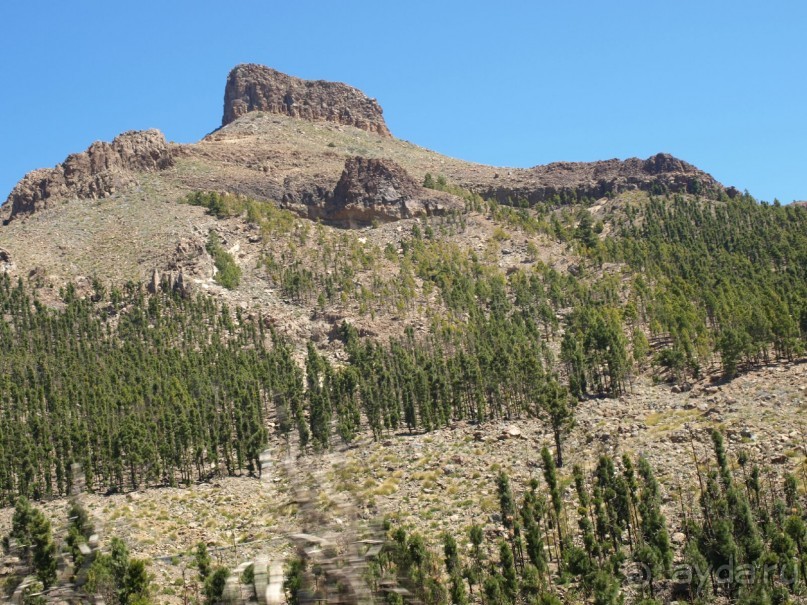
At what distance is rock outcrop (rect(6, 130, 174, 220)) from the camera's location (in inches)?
6816

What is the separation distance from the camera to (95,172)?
179000 millimetres

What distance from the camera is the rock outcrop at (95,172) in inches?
6816

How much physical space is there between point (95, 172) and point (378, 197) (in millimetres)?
73259

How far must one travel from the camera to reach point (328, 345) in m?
117

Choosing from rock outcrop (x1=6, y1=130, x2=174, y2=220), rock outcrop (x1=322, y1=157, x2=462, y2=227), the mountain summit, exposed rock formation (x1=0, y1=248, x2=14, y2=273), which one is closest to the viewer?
exposed rock formation (x1=0, y1=248, x2=14, y2=273)

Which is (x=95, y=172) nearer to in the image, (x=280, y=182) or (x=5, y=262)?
(x=280, y=182)

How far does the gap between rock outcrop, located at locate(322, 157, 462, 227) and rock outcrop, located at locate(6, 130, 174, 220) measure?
52688 mm

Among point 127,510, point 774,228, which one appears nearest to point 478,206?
point 774,228

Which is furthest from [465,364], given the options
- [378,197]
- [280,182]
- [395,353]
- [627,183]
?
[627,183]

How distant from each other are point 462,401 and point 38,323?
227ft

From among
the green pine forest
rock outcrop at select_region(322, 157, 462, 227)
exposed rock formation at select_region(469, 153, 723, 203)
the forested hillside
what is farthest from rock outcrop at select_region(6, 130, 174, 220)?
exposed rock formation at select_region(469, 153, 723, 203)

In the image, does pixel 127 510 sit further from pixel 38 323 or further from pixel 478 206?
pixel 478 206

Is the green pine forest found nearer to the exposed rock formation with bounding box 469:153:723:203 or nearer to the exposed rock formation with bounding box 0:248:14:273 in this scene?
the exposed rock formation with bounding box 0:248:14:273

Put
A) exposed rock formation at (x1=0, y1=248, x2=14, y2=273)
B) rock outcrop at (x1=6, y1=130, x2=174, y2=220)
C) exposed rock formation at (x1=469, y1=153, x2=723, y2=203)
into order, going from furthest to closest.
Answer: exposed rock formation at (x1=469, y1=153, x2=723, y2=203) → rock outcrop at (x1=6, y1=130, x2=174, y2=220) → exposed rock formation at (x1=0, y1=248, x2=14, y2=273)
